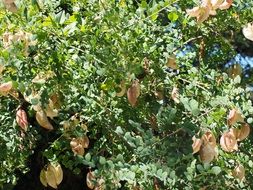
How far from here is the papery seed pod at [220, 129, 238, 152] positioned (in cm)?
169

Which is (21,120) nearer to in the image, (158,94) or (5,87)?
(5,87)

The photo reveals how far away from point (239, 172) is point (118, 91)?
1.45 ft

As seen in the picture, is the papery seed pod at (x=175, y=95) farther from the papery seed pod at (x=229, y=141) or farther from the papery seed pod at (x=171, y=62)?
the papery seed pod at (x=229, y=141)

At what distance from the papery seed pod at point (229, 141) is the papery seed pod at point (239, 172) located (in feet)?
0.50

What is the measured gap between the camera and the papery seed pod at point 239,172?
1832mm

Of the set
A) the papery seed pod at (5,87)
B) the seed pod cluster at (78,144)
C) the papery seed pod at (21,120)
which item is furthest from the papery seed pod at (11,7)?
the seed pod cluster at (78,144)

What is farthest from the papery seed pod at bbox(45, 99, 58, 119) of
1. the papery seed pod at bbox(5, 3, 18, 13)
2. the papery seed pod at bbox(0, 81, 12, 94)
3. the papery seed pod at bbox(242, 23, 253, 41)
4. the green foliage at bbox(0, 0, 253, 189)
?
the papery seed pod at bbox(242, 23, 253, 41)

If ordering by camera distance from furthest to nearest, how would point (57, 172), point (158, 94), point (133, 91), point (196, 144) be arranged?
point (158, 94) → point (57, 172) → point (133, 91) → point (196, 144)

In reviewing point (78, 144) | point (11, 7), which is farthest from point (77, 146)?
point (11, 7)

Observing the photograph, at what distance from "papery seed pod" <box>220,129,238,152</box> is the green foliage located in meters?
0.05

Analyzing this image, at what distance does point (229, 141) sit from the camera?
1.71 metres

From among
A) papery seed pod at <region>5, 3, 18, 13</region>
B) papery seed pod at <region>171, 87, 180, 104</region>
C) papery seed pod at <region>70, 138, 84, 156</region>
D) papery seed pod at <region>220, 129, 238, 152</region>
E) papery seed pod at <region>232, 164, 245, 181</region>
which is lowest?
papery seed pod at <region>232, 164, 245, 181</region>

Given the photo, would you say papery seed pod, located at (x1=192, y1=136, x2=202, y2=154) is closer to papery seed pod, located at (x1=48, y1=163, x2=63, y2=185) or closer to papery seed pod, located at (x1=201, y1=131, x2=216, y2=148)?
papery seed pod, located at (x1=201, y1=131, x2=216, y2=148)

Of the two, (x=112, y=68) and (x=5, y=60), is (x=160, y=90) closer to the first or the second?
(x=112, y=68)
